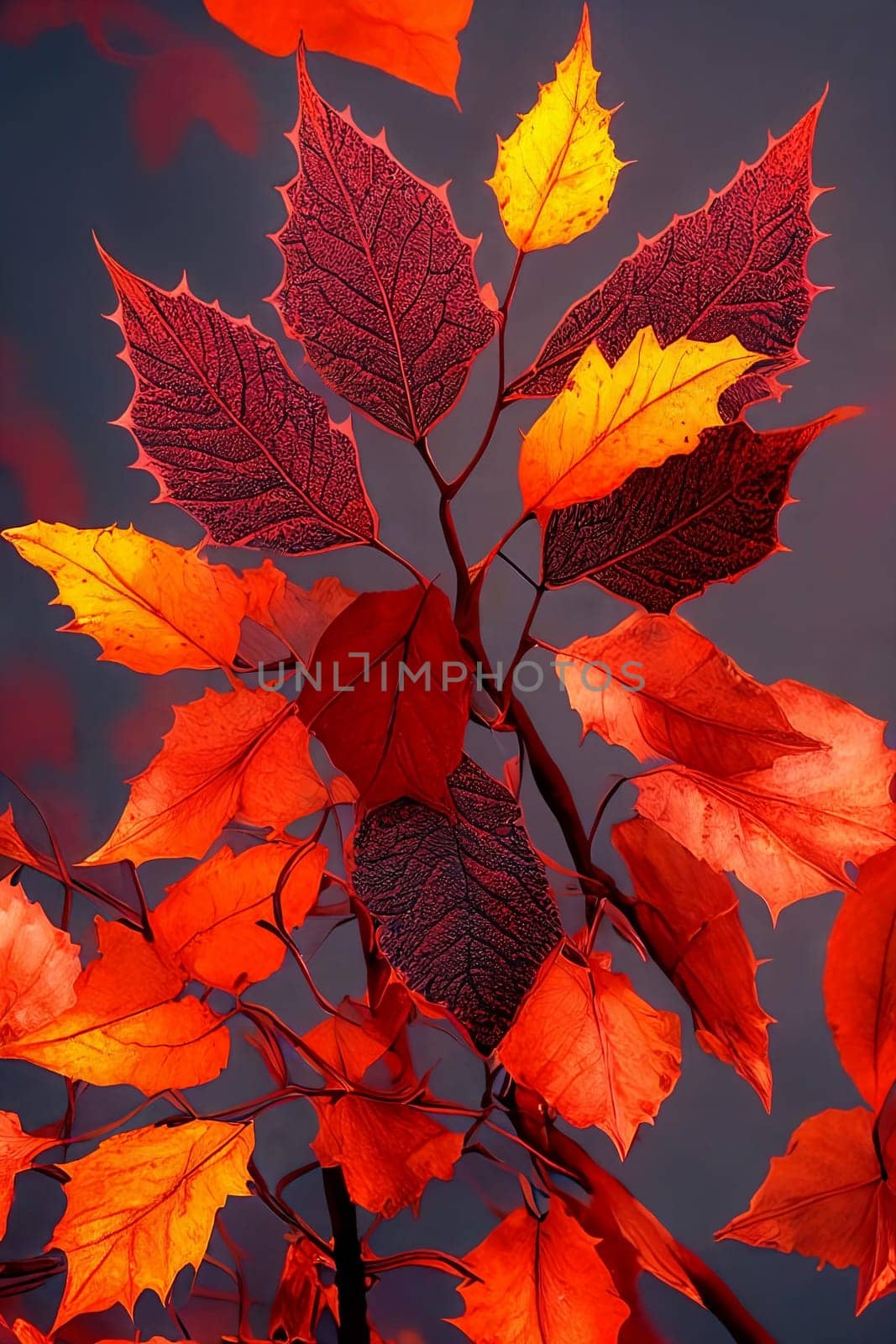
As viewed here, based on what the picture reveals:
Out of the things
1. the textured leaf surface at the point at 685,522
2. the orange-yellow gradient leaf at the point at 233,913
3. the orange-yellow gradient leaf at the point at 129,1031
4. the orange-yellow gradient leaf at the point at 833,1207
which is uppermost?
the textured leaf surface at the point at 685,522

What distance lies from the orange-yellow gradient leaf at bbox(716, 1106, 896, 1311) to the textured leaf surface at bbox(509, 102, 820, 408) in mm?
262

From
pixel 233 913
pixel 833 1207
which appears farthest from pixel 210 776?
pixel 833 1207

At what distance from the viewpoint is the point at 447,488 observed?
0.33 meters

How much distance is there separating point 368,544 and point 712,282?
0.14 metres

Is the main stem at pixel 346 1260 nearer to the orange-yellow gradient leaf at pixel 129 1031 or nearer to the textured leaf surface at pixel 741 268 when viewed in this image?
the orange-yellow gradient leaf at pixel 129 1031

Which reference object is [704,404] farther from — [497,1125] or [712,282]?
[497,1125]

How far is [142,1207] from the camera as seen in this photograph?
1.05ft

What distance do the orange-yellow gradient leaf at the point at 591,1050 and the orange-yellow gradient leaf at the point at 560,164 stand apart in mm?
244

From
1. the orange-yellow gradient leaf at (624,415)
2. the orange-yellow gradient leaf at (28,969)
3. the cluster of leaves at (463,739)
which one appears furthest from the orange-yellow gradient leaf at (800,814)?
the orange-yellow gradient leaf at (28,969)

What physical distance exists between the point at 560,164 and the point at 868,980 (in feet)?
0.98

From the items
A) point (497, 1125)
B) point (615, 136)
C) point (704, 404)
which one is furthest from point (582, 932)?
point (615, 136)

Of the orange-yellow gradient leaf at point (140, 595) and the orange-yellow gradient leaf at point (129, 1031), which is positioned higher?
the orange-yellow gradient leaf at point (140, 595)

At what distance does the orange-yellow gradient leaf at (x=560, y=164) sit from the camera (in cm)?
32

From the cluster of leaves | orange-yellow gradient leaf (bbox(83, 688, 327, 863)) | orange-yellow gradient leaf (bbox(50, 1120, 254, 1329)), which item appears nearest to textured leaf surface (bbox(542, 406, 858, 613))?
the cluster of leaves
